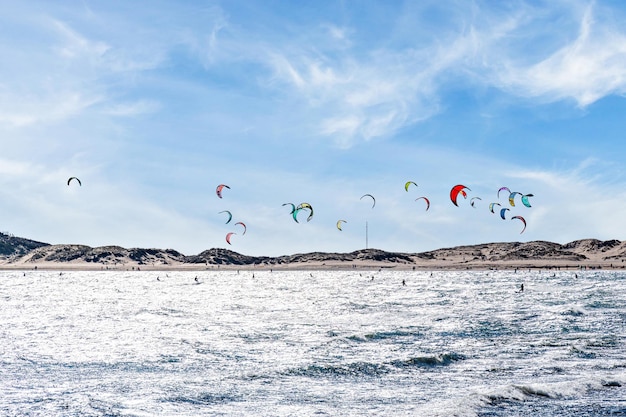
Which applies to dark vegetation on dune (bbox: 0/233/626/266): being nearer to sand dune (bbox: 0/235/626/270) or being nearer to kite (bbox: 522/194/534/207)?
sand dune (bbox: 0/235/626/270)

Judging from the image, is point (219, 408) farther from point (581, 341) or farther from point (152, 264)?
point (152, 264)

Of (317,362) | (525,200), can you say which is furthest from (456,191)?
(317,362)

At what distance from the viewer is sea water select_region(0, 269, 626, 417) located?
51.8ft

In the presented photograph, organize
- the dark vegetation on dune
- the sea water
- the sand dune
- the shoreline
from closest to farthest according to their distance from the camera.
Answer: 1. the sea water
2. the shoreline
3. the sand dune
4. the dark vegetation on dune

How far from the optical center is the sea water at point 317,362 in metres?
15.8

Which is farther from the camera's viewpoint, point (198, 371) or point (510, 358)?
point (510, 358)

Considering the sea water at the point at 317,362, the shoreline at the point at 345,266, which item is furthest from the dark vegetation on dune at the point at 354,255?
the sea water at the point at 317,362

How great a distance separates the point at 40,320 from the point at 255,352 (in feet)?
61.2

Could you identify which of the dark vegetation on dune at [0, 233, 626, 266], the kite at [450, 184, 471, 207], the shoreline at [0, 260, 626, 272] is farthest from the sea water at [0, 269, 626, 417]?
the dark vegetation on dune at [0, 233, 626, 266]

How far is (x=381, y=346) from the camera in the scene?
25.7m

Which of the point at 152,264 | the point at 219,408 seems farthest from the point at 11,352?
the point at 152,264

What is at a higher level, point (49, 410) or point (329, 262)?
point (329, 262)

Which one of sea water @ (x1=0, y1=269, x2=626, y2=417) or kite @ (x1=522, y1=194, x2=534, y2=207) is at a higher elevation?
kite @ (x1=522, y1=194, x2=534, y2=207)

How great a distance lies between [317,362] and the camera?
22.1 metres
